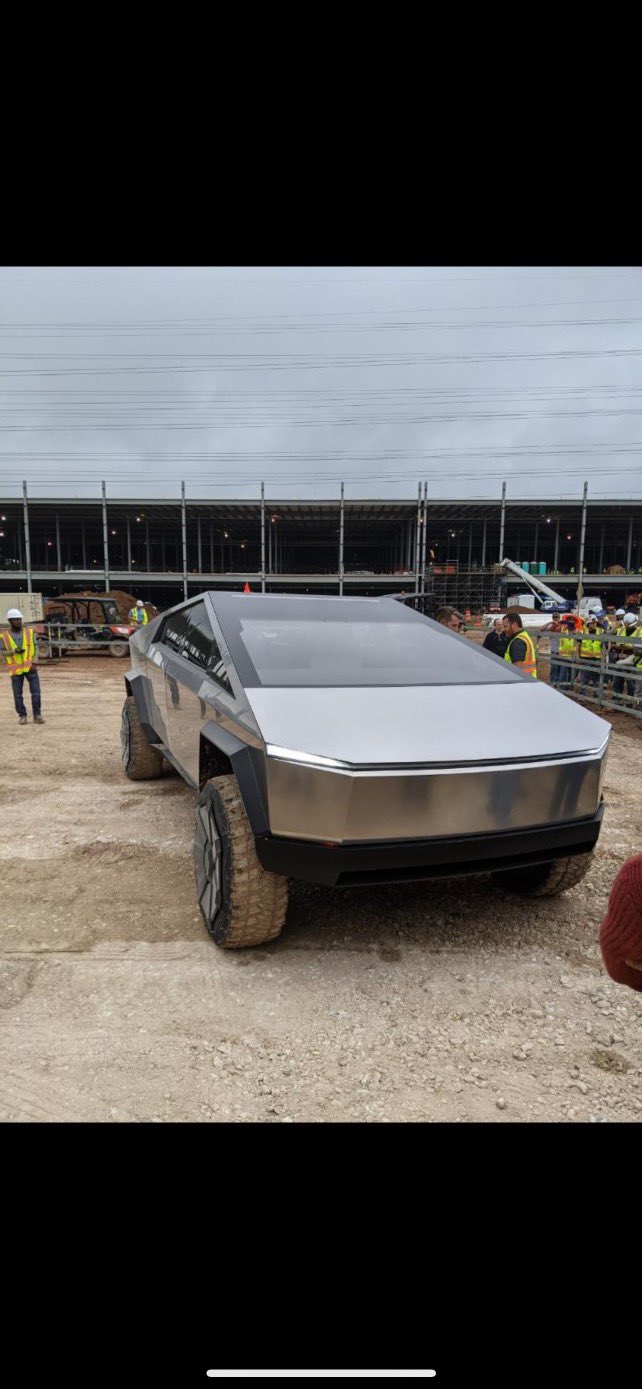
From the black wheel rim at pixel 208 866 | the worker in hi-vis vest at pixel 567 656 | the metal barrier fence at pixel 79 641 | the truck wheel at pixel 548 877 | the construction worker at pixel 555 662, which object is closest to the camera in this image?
the black wheel rim at pixel 208 866

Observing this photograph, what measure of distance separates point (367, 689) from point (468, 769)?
0.73 m

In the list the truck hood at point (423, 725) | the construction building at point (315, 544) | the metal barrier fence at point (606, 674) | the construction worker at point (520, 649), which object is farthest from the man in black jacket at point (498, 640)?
the construction building at point (315, 544)

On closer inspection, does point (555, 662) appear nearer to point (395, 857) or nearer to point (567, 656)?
point (567, 656)

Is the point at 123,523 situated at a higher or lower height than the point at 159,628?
higher

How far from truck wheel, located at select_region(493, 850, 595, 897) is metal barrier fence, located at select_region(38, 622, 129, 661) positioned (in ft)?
57.4

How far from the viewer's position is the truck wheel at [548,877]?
3141 millimetres

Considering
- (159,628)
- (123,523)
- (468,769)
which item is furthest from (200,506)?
(468,769)

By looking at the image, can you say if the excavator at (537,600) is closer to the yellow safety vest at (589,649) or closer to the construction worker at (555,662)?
the construction worker at (555,662)

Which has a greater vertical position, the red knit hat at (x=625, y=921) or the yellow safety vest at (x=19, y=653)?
the red knit hat at (x=625, y=921)

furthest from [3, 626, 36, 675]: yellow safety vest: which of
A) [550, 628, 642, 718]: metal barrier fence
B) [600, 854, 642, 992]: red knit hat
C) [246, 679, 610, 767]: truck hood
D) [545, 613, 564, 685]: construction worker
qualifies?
[600, 854, 642, 992]: red knit hat

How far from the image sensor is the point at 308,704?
8.96ft

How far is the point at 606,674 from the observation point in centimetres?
1055

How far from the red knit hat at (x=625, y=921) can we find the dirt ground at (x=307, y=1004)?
121 centimetres
